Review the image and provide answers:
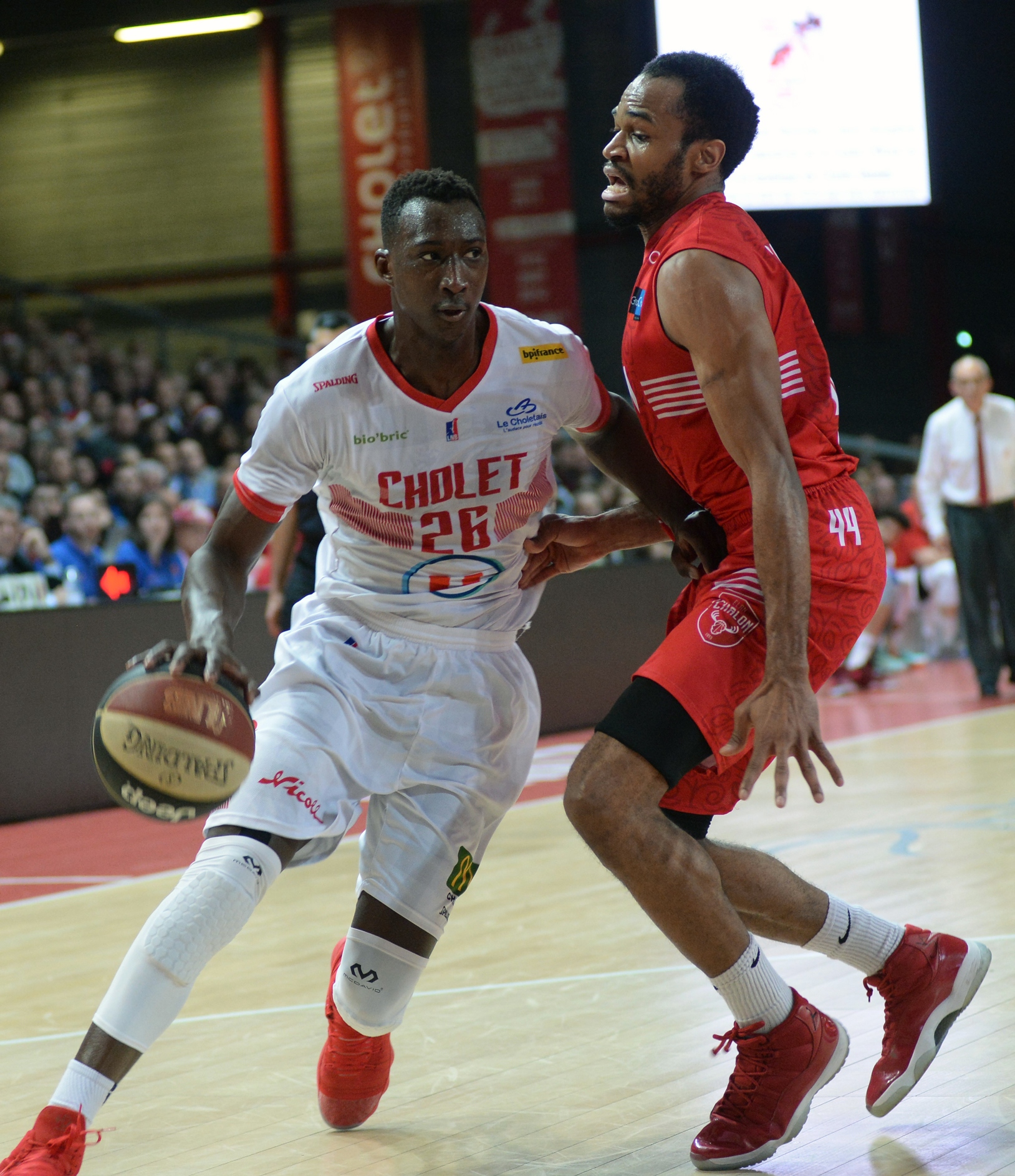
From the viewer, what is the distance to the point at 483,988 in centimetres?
358

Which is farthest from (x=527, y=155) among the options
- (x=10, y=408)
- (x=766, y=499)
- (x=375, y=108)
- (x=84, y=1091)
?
(x=84, y=1091)

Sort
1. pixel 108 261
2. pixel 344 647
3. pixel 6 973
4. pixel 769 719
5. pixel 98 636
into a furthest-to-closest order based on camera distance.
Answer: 1. pixel 108 261
2. pixel 98 636
3. pixel 6 973
4. pixel 344 647
5. pixel 769 719

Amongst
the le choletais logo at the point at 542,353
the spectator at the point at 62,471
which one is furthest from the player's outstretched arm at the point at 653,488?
the spectator at the point at 62,471

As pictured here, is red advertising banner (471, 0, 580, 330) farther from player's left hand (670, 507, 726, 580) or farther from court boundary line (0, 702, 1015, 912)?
player's left hand (670, 507, 726, 580)

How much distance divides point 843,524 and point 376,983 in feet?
3.74

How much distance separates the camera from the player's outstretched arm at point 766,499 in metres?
2.31

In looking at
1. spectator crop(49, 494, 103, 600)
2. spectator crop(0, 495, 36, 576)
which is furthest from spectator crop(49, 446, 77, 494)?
spectator crop(0, 495, 36, 576)

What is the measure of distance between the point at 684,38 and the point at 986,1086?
8.79 metres

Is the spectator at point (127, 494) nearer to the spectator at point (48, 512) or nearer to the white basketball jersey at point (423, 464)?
the spectator at point (48, 512)

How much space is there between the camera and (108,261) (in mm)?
18250

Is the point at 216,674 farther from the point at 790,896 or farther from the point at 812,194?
the point at 812,194

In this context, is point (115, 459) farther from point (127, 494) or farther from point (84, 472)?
point (127, 494)

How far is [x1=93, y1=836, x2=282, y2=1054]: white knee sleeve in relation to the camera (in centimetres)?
225

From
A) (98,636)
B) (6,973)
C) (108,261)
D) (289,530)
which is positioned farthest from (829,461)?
(108,261)
